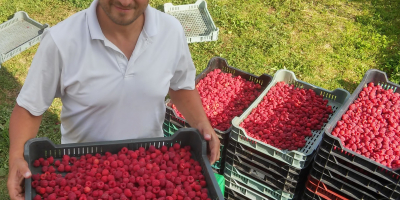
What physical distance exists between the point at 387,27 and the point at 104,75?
497 cm

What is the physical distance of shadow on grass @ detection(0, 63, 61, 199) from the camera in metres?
3.39

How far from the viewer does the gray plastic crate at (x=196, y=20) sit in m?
4.90

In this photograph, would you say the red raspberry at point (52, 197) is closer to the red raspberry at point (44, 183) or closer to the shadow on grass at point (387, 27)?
the red raspberry at point (44, 183)

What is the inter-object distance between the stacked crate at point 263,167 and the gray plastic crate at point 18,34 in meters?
2.93

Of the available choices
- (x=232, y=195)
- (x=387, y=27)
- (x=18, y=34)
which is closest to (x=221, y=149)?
(x=232, y=195)

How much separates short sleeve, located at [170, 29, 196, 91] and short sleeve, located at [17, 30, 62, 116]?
577mm

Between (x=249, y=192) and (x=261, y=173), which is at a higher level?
(x=261, y=173)

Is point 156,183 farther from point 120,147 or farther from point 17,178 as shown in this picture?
point 17,178

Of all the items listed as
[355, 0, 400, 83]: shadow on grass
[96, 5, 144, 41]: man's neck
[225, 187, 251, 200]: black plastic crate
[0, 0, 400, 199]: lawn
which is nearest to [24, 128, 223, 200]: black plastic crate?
[96, 5, 144, 41]: man's neck

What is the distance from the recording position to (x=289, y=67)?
4.73m

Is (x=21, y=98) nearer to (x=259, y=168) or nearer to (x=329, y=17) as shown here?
(x=259, y=168)

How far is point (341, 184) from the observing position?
7.97 feet

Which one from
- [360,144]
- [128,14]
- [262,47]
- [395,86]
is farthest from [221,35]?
[128,14]

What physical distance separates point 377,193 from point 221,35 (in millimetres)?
3339
